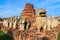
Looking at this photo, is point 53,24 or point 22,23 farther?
point 22,23

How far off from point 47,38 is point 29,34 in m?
2.36

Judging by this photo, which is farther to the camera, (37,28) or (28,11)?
(28,11)

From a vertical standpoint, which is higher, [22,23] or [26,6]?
[26,6]

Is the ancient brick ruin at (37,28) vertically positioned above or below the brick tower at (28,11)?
below

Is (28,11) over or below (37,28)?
over

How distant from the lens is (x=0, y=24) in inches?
1209

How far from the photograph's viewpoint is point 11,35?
25.3 metres

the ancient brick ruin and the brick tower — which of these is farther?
the brick tower

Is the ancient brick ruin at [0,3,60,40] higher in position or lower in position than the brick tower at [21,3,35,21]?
lower

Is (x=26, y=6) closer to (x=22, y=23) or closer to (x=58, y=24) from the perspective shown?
(x=22, y=23)

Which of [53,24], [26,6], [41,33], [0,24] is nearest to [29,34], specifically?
[41,33]

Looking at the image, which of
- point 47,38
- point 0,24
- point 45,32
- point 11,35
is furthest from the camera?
point 0,24

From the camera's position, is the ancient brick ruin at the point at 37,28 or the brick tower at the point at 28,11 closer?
the ancient brick ruin at the point at 37,28

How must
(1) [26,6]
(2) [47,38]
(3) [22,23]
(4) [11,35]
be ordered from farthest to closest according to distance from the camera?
(1) [26,6]
(3) [22,23]
(4) [11,35]
(2) [47,38]
